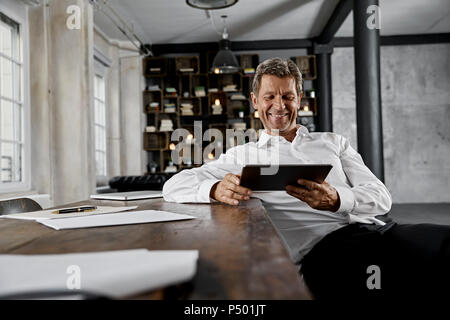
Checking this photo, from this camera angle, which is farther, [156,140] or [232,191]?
[156,140]

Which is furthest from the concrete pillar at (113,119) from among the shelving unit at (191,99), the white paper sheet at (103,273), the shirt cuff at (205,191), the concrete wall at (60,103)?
the white paper sheet at (103,273)

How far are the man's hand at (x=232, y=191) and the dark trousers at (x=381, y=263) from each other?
392 millimetres

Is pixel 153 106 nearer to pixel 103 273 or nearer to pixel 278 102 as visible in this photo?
pixel 278 102

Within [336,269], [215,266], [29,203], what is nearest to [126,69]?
[29,203]

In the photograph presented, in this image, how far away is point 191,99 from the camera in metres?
7.98

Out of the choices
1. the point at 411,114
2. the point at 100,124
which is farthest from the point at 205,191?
the point at 411,114

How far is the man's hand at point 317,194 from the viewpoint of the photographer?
51.4 inches

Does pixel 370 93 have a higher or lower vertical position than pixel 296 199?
higher

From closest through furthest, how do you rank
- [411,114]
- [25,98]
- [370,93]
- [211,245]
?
[211,245] → [25,98] → [370,93] → [411,114]

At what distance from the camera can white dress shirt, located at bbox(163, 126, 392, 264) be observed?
1.54m

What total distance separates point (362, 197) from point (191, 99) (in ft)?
22.1

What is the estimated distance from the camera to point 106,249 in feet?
2.23

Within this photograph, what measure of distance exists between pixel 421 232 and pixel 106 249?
39.8 inches
